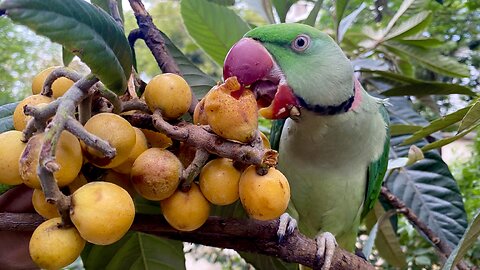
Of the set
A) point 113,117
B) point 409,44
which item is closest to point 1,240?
point 113,117

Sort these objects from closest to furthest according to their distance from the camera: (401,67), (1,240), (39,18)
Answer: (39,18) < (1,240) < (401,67)

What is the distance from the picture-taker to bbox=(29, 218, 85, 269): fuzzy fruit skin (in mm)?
322

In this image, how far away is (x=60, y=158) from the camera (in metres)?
0.31

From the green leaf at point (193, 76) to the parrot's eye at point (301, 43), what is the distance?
0.66ft

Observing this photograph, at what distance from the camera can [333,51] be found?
1.93ft

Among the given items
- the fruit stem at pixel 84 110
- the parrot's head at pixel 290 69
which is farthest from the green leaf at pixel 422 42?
the fruit stem at pixel 84 110

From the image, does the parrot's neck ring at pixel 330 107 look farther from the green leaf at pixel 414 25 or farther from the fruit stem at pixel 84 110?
the green leaf at pixel 414 25

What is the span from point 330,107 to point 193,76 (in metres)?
0.23

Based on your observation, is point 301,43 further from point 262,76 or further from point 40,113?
point 40,113

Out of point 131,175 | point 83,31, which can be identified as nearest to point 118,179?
point 131,175

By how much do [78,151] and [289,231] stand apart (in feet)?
0.81

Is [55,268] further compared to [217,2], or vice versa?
[217,2]

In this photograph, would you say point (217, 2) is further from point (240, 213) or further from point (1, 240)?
point (1, 240)

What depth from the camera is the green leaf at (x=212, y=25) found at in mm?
825
